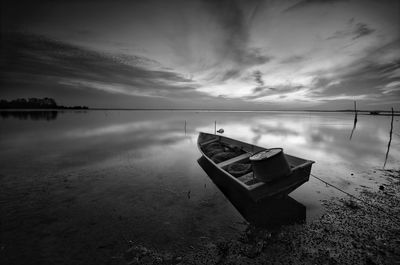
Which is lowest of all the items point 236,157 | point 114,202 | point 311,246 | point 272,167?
point 114,202

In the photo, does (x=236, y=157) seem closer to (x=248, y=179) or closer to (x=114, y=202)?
(x=248, y=179)

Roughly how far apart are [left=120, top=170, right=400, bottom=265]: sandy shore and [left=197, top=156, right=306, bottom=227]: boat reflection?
0.41m

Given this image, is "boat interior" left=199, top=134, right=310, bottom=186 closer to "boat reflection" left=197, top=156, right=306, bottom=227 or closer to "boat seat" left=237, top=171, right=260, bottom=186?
"boat seat" left=237, top=171, right=260, bottom=186

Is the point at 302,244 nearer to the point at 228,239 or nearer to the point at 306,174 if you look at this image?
the point at 228,239

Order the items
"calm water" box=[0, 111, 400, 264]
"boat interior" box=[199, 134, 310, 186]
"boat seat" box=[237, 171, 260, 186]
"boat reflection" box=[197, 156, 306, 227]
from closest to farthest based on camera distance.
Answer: "calm water" box=[0, 111, 400, 264]
"boat reflection" box=[197, 156, 306, 227]
"boat seat" box=[237, 171, 260, 186]
"boat interior" box=[199, 134, 310, 186]

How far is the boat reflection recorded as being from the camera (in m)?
6.07

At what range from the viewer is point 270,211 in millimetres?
6641

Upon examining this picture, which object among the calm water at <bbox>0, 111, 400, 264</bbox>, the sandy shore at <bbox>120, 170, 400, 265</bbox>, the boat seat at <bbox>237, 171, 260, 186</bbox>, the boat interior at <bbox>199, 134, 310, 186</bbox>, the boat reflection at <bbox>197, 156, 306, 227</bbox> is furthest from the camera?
the boat interior at <bbox>199, 134, 310, 186</bbox>

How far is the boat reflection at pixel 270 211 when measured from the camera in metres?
6.07

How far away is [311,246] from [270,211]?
1.89 meters

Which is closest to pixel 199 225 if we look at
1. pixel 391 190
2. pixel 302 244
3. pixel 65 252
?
pixel 302 244

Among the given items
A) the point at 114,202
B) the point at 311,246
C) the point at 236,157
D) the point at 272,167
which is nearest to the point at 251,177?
the point at 272,167

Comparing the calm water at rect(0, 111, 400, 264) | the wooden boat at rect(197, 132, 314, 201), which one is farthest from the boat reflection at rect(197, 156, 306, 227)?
the wooden boat at rect(197, 132, 314, 201)

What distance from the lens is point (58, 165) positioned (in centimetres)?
1148
